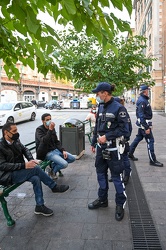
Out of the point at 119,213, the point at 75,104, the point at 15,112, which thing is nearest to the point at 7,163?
the point at 119,213

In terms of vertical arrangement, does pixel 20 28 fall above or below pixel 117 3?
below

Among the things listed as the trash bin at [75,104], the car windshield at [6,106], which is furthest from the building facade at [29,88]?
the car windshield at [6,106]

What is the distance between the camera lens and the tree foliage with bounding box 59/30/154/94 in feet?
30.1

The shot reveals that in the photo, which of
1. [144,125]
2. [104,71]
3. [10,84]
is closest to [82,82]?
[104,71]

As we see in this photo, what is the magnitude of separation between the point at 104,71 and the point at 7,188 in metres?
6.62

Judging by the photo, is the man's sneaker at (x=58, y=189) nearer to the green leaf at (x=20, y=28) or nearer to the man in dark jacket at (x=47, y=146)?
the man in dark jacket at (x=47, y=146)

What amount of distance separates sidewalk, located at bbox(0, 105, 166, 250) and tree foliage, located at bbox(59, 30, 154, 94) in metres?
5.22

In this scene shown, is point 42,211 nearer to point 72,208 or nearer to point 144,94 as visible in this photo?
point 72,208

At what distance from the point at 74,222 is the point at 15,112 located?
1491 cm

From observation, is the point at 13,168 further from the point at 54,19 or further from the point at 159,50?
the point at 159,50

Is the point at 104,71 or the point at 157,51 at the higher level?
the point at 157,51

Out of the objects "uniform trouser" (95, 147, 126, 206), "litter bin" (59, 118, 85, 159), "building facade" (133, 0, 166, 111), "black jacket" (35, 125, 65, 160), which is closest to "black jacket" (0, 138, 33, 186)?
"black jacket" (35, 125, 65, 160)

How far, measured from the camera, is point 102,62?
9.19 meters

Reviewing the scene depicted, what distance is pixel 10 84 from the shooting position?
52.5m
